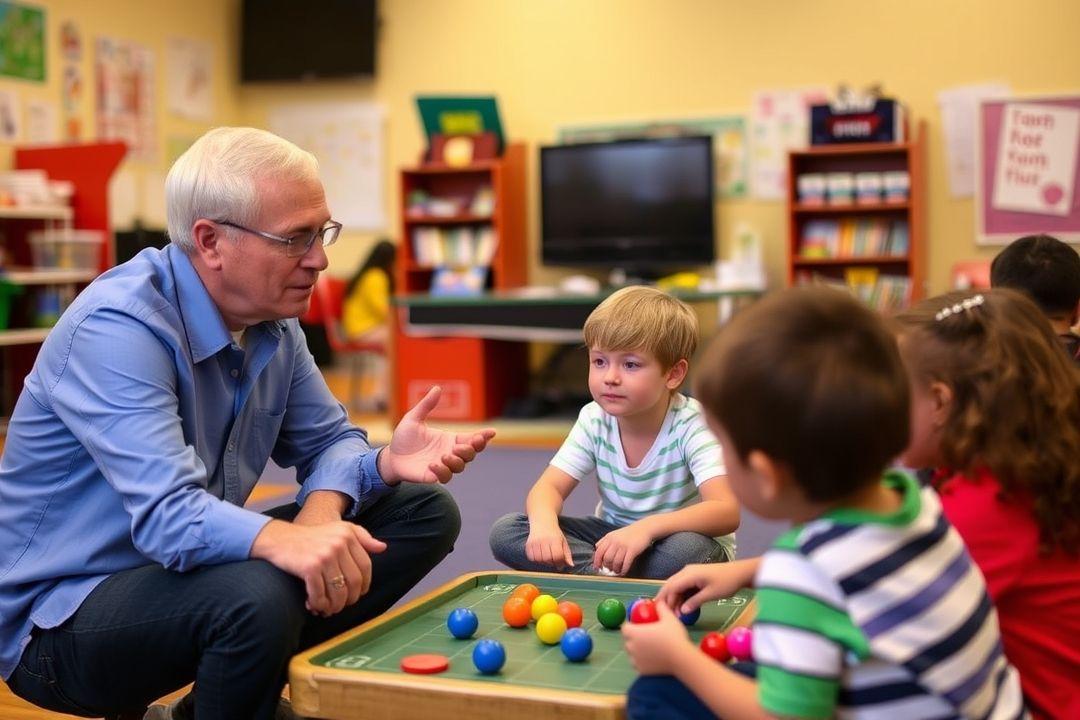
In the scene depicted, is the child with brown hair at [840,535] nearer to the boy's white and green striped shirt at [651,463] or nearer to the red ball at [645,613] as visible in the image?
the red ball at [645,613]

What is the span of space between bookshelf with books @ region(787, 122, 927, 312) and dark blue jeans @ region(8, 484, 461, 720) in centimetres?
491

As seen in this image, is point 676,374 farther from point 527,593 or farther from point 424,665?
point 424,665

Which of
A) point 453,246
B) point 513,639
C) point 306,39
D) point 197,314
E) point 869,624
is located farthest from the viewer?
point 306,39

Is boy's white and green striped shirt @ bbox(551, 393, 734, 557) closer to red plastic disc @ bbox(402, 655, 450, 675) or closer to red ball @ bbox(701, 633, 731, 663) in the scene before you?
red ball @ bbox(701, 633, 731, 663)

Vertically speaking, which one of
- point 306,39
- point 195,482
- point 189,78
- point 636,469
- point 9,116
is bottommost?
point 636,469

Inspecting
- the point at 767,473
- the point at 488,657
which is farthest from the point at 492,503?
the point at 767,473

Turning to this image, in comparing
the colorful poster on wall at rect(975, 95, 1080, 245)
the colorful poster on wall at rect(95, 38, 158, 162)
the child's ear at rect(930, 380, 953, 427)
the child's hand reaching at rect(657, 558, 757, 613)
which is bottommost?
the child's hand reaching at rect(657, 558, 757, 613)

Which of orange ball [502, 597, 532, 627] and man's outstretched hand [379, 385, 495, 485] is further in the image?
man's outstretched hand [379, 385, 495, 485]

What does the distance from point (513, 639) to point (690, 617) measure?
25cm

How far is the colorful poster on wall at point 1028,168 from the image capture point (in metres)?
6.17

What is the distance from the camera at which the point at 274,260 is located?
185cm

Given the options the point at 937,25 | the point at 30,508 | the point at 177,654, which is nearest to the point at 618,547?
the point at 177,654

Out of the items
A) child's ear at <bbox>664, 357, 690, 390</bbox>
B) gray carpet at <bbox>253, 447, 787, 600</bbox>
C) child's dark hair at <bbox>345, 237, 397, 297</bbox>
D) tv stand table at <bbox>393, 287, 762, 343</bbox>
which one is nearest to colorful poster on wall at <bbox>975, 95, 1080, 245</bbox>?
tv stand table at <bbox>393, 287, 762, 343</bbox>

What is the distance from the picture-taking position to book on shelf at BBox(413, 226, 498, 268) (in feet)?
22.6
